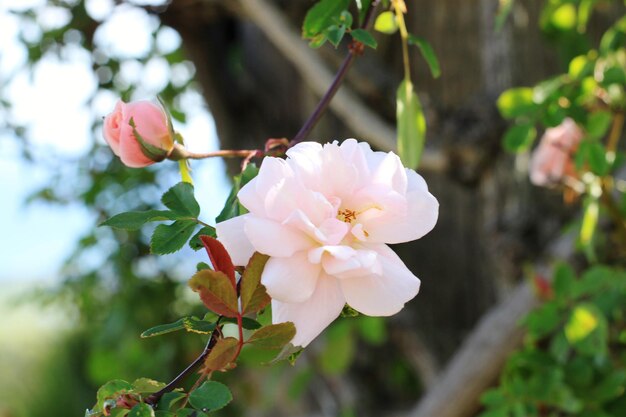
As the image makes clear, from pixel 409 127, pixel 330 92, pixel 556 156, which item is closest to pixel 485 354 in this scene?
pixel 556 156

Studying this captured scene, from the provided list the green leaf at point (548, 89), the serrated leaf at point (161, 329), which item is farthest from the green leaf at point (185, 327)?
the green leaf at point (548, 89)

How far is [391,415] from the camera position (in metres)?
1.60

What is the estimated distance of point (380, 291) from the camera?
37cm

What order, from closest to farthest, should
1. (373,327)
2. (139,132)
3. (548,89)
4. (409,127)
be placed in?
(139,132)
(409,127)
(548,89)
(373,327)

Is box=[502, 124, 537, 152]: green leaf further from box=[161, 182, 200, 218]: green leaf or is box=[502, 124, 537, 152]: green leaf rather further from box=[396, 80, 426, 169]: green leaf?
box=[161, 182, 200, 218]: green leaf

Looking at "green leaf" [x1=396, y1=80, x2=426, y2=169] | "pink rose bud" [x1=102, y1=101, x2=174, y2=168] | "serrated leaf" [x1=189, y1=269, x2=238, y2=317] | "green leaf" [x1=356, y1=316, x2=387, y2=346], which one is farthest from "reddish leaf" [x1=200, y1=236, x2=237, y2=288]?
"green leaf" [x1=356, y1=316, x2=387, y2=346]

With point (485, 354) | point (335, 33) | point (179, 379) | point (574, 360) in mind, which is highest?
point (335, 33)

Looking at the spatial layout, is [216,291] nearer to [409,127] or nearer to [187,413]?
[187,413]

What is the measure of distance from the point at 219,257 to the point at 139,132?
119 millimetres

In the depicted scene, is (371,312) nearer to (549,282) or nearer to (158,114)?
(158,114)

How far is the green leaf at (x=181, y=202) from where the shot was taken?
0.42 meters

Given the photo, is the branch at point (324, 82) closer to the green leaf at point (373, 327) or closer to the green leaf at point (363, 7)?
the green leaf at point (373, 327)

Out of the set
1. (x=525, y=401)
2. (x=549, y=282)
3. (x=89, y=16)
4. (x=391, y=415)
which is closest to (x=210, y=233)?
(x=525, y=401)

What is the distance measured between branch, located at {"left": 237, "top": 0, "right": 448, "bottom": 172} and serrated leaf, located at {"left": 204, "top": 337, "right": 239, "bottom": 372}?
2.79 feet
